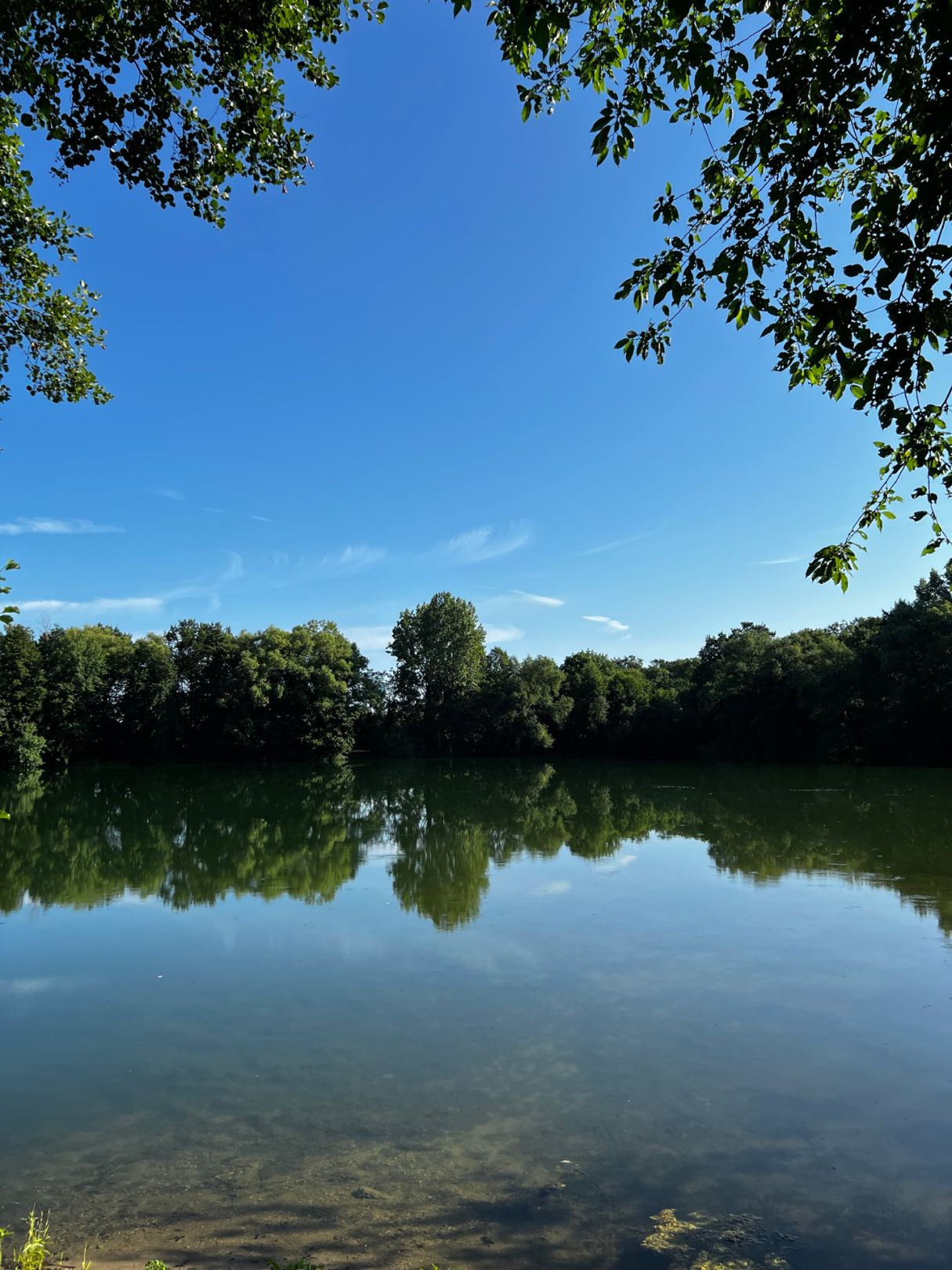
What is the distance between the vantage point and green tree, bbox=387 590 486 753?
5209cm

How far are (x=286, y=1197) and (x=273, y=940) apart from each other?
18.1ft

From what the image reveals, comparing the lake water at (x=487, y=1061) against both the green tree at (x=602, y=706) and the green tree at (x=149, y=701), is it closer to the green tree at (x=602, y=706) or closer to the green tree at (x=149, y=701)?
the green tree at (x=149, y=701)

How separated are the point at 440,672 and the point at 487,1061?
46.9m

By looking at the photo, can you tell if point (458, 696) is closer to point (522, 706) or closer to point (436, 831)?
point (522, 706)

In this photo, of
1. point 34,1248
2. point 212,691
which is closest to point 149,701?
point 212,691

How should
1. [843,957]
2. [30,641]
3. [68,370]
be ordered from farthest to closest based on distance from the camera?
1. [30,641]
2. [843,957]
3. [68,370]

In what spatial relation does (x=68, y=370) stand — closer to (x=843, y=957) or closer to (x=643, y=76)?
(x=643, y=76)

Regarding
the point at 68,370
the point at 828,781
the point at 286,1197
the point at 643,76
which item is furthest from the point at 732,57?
the point at 828,781

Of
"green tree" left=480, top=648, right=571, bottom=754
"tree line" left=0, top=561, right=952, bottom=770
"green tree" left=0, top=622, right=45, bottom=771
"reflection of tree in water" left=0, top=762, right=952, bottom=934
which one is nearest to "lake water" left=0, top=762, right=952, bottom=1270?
"reflection of tree in water" left=0, top=762, right=952, bottom=934

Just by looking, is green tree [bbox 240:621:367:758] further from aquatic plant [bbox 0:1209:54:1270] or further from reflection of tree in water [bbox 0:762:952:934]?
aquatic plant [bbox 0:1209:54:1270]

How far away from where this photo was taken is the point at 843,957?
8.29 m

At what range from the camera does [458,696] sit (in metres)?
52.1

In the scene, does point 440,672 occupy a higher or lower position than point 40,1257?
higher

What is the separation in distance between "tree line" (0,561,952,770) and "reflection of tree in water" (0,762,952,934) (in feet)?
19.6
